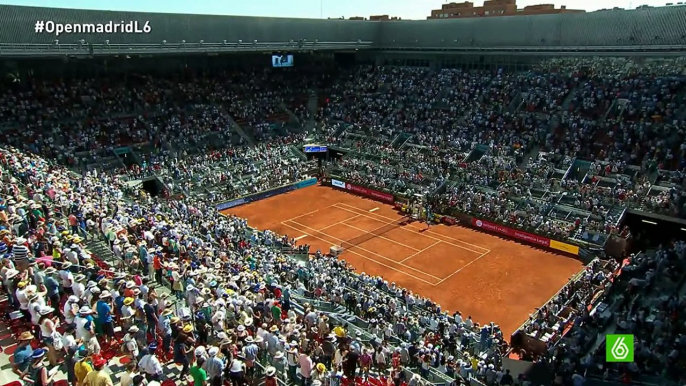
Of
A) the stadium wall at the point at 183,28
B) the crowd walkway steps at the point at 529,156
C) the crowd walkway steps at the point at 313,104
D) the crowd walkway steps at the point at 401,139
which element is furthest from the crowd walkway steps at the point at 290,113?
the crowd walkway steps at the point at 529,156

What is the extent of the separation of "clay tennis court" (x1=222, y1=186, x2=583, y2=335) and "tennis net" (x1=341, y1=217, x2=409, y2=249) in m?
0.19

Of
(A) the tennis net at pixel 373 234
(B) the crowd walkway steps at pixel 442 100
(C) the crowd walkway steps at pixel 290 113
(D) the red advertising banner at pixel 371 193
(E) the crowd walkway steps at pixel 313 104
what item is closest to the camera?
(A) the tennis net at pixel 373 234

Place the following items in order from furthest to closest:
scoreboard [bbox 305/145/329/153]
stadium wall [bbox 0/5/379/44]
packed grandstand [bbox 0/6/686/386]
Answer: scoreboard [bbox 305/145/329/153] → stadium wall [bbox 0/5/379/44] → packed grandstand [bbox 0/6/686/386]

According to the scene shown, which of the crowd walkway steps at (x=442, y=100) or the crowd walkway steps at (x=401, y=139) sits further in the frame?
the crowd walkway steps at (x=442, y=100)

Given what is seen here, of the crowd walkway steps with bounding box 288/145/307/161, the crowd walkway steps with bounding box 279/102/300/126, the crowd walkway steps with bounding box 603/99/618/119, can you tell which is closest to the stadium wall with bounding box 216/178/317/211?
the crowd walkway steps with bounding box 288/145/307/161

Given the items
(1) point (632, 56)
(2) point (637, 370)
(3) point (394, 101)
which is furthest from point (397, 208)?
(2) point (637, 370)

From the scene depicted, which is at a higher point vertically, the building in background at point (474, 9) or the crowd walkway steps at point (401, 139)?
the building in background at point (474, 9)

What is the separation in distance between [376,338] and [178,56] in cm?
4310

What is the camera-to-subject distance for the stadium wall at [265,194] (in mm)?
41522

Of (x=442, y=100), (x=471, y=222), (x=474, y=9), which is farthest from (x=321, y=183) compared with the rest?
(x=474, y=9)

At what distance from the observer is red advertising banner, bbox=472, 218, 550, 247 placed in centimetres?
3362

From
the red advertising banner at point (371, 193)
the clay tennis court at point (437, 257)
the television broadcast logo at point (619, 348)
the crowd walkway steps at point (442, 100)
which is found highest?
the crowd walkway steps at point (442, 100)

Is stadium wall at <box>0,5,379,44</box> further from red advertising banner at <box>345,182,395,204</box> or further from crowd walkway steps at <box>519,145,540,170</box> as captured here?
crowd walkway steps at <box>519,145,540,170</box>

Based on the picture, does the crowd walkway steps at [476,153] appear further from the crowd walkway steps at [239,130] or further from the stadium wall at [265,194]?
the crowd walkway steps at [239,130]
